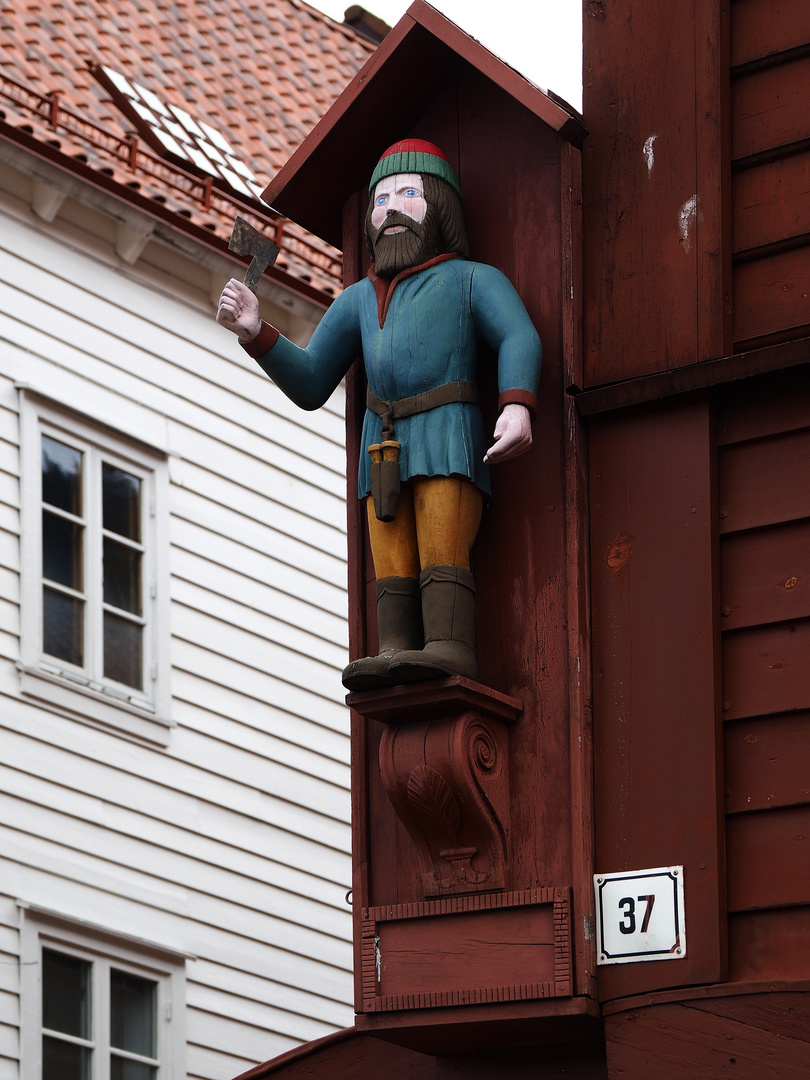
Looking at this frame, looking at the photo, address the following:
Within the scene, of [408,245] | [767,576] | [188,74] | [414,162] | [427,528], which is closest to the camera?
[767,576]

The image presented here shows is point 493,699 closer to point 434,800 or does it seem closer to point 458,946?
point 434,800

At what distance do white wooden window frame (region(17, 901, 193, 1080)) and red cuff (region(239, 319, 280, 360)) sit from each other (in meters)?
4.45

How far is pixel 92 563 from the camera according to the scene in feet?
34.3

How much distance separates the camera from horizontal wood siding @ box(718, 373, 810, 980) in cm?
497

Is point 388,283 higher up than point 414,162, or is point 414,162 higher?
point 414,162

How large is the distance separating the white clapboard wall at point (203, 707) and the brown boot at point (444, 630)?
15.2 ft

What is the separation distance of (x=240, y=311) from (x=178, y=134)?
20.5 feet

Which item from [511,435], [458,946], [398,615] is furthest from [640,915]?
[511,435]

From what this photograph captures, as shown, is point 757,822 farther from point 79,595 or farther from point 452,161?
point 79,595

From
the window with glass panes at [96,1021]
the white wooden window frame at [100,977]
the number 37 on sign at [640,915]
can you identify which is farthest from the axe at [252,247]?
the window with glass panes at [96,1021]

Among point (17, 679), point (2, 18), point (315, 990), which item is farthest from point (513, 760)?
point (2, 18)

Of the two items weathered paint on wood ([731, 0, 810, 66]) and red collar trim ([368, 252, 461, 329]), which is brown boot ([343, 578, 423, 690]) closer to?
red collar trim ([368, 252, 461, 329])

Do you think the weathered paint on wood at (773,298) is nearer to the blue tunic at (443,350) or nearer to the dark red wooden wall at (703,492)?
the dark red wooden wall at (703,492)

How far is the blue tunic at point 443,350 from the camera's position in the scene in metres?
5.57
